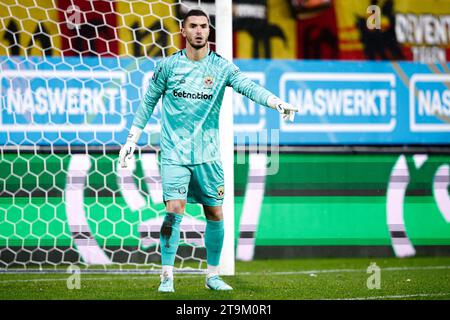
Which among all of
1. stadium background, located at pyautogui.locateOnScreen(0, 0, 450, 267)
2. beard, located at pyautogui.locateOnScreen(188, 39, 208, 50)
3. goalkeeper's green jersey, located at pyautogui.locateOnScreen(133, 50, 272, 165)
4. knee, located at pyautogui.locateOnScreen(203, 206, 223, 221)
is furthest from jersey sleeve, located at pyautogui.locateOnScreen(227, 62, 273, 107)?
stadium background, located at pyautogui.locateOnScreen(0, 0, 450, 267)

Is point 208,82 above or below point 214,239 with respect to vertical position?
above

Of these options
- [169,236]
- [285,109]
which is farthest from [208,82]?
[169,236]

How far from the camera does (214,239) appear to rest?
6.21 metres

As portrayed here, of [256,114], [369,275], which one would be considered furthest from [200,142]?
[256,114]

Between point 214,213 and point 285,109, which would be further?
point 214,213

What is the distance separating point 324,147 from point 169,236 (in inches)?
133

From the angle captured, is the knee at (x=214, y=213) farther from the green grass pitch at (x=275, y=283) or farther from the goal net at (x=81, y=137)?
the goal net at (x=81, y=137)

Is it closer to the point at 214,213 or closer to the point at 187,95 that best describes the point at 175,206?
the point at 214,213

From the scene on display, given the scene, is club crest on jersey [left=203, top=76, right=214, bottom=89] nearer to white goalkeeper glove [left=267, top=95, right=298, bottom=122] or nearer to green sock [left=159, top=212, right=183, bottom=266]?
white goalkeeper glove [left=267, top=95, right=298, bottom=122]

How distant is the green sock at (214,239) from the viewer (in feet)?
20.3

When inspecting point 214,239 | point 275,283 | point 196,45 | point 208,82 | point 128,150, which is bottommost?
point 275,283

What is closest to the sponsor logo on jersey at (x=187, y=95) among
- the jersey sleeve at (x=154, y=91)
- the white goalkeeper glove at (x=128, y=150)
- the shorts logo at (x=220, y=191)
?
the jersey sleeve at (x=154, y=91)

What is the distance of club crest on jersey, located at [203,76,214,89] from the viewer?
6020 mm

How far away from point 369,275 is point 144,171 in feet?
7.42
